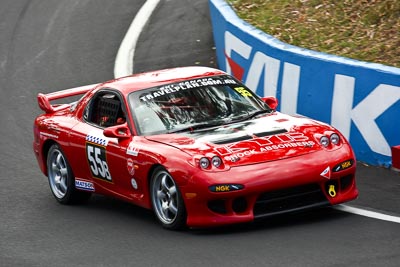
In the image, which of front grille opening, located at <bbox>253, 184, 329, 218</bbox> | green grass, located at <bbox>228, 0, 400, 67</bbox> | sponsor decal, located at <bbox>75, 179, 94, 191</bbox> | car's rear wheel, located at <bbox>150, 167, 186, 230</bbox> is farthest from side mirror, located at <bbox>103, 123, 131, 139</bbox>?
green grass, located at <bbox>228, 0, 400, 67</bbox>

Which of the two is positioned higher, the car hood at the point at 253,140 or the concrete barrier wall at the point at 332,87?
the car hood at the point at 253,140

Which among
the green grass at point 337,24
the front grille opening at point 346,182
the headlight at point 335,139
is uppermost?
the headlight at point 335,139

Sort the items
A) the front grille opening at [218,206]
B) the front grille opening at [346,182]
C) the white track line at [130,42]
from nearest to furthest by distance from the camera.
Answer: the front grille opening at [218,206] → the front grille opening at [346,182] → the white track line at [130,42]

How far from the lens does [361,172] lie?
11492 mm

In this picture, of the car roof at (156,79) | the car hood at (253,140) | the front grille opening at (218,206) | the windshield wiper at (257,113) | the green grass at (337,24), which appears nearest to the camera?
the front grille opening at (218,206)

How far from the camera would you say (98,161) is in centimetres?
1066

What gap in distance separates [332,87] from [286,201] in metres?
3.36

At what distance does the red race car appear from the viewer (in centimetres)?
915

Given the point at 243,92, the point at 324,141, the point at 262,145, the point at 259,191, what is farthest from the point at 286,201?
the point at 243,92

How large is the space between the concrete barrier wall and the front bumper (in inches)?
93.2

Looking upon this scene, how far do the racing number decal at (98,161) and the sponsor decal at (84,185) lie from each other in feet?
0.70

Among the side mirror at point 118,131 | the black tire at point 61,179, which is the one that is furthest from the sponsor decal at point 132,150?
the black tire at point 61,179

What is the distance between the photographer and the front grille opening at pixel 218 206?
361 inches

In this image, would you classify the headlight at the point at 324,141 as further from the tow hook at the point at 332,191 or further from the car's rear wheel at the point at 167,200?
the car's rear wheel at the point at 167,200
